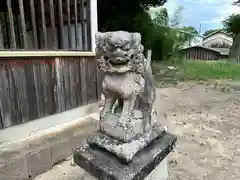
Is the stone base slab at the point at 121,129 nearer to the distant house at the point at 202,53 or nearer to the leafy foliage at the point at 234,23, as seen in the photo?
the leafy foliage at the point at 234,23

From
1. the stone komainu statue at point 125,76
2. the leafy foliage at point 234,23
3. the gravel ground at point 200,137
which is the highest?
the leafy foliage at point 234,23

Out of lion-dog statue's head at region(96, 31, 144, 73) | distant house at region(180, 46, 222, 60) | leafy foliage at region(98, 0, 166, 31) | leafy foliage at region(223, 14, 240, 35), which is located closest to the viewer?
lion-dog statue's head at region(96, 31, 144, 73)

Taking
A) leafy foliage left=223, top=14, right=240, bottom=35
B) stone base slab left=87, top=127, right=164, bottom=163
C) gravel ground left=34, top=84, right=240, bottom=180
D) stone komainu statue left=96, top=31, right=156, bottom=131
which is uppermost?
leafy foliage left=223, top=14, right=240, bottom=35

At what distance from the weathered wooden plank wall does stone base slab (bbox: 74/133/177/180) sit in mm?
1156

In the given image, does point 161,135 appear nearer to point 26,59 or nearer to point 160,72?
point 26,59

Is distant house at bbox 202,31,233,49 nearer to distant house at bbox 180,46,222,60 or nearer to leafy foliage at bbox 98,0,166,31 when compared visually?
distant house at bbox 180,46,222,60

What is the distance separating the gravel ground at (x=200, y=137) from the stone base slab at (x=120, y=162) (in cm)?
19

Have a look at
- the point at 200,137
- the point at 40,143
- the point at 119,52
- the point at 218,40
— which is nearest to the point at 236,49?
the point at 200,137

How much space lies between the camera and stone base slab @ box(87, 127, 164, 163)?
115 centimetres

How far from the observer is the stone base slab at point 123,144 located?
3.77ft

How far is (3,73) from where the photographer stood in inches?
80.7

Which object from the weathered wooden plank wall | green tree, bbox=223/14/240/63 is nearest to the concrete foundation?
the weathered wooden plank wall

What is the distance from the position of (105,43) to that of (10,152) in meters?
1.71

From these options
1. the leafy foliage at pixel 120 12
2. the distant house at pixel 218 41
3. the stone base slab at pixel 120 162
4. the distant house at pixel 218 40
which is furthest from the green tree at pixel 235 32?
the stone base slab at pixel 120 162
